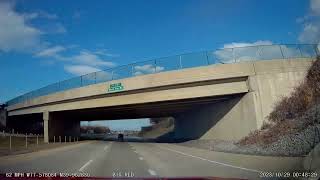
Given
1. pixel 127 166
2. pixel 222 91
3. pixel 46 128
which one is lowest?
pixel 127 166

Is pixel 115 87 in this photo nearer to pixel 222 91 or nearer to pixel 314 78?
pixel 222 91

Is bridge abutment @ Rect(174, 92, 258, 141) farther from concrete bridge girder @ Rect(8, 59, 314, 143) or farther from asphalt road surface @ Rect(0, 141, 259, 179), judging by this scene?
asphalt road surface @ Rect(0, 141, 259, 179)

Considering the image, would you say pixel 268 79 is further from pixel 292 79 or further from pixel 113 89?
pixel 113 89

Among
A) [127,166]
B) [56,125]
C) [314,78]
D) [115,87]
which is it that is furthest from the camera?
[56,125]

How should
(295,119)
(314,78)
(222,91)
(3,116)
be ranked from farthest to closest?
(3,116)
(222,91)
(314,78)
(295,119)

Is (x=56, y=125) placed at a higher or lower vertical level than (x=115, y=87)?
lower

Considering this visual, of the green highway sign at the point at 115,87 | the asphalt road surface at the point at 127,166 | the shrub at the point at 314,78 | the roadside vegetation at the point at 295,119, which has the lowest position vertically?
the asphalt road surface at the point at 127,166

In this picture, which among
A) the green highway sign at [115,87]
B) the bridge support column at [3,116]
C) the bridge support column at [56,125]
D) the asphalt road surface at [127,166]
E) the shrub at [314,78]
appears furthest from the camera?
the bridge support column at [3,116]

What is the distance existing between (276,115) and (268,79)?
12.2 ft

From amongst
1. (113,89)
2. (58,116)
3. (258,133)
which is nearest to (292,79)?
(258,133)

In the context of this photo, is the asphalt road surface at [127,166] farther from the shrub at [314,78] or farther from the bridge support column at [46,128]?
the bridge support column at [46,128]

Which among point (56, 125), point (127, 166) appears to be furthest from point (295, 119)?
point (56, 125)

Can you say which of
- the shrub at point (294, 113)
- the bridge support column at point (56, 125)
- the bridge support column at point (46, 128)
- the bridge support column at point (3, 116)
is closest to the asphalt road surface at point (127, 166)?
the shrub at point (294, 113)

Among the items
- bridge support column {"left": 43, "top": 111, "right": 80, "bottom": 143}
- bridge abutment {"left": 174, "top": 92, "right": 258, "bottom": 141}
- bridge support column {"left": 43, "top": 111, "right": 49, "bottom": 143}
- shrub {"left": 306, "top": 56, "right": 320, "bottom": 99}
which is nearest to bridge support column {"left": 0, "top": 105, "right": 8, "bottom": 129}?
bridge support column {"left": 43, "top": 111, "right": 80, "bottom": 143}
